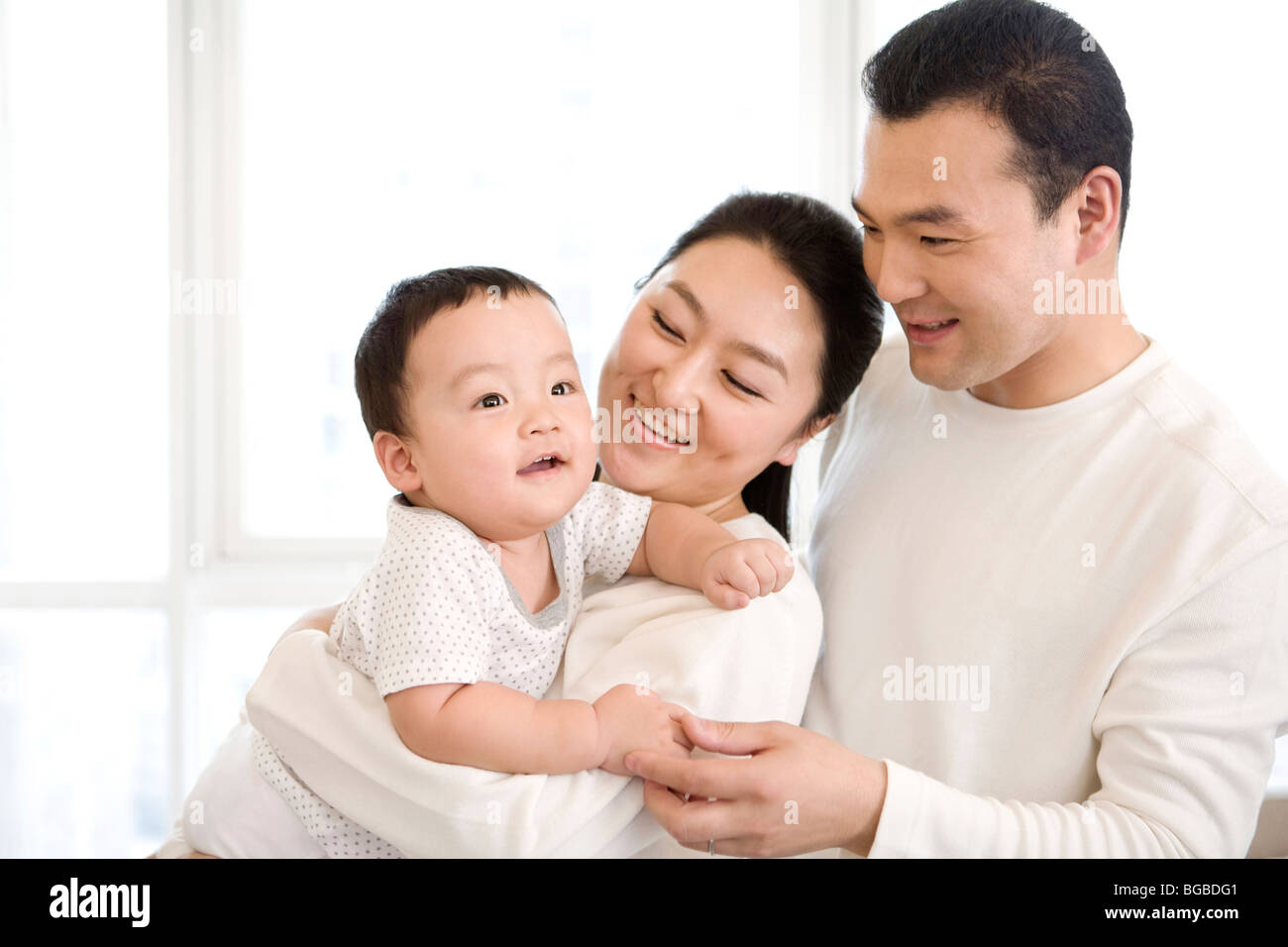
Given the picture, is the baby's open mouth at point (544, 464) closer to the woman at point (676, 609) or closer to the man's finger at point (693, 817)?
the woman at point (676, 609)

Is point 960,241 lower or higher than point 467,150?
lower

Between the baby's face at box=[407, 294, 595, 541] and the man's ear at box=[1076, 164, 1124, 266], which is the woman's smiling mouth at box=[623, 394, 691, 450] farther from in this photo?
the man's ear at box=[1076, 164, 1124, 266]

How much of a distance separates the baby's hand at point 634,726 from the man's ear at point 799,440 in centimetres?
56

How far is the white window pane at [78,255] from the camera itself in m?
3.21

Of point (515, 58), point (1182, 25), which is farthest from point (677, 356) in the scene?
point (1182, 25)

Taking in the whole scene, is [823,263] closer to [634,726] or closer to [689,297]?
[689,297]

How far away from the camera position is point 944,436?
167cm

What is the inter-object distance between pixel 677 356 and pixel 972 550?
517mm

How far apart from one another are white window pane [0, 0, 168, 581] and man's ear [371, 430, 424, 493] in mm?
2279

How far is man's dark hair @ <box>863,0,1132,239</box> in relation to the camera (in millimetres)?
1436

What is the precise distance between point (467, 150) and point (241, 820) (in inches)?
96.0

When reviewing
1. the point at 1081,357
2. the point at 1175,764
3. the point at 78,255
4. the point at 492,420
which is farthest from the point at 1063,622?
the point at 78,255

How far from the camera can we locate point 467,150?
3.33 meters
